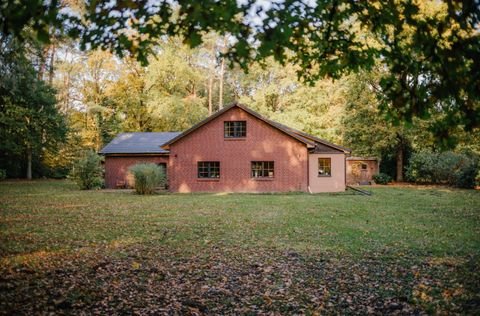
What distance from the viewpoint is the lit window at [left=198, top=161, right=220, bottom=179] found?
2555 centimetres

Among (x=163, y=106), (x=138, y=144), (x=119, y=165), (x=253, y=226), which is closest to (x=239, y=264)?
(x=253, y=226)

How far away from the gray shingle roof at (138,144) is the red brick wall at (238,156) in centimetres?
392

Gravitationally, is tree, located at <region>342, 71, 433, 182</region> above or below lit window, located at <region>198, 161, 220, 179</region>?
above

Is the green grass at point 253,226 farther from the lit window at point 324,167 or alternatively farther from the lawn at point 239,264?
the lit window at point 324,167

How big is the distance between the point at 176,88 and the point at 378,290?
1496 inches

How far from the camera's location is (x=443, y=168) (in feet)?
99.3

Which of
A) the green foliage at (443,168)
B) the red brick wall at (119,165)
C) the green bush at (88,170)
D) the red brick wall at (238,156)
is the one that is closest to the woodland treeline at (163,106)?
the green foliage at (443,168)

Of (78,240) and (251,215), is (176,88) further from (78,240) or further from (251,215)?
(78,240)

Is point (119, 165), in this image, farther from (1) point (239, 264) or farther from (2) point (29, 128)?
(1) point (239, 264)

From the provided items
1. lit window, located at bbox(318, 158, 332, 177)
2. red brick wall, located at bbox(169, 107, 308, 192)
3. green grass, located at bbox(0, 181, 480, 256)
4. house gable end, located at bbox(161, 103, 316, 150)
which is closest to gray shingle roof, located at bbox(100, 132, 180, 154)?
red brick wall, located at bbox(169, 107, 308, 192)

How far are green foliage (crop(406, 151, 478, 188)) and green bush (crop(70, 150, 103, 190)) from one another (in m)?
26.3

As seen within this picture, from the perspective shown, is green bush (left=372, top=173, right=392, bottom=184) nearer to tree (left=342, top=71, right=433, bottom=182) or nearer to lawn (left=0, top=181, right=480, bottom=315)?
tree (left=342, top=71, right=433, bottom=182)

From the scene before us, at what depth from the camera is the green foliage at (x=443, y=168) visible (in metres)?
28.2

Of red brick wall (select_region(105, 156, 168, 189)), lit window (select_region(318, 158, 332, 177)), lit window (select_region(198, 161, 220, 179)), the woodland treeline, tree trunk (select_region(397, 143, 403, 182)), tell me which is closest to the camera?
lit window (select_region(198, 161, 220, 179))
